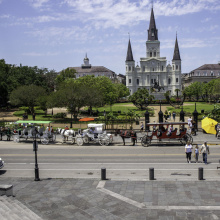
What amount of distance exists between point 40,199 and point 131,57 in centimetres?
11463

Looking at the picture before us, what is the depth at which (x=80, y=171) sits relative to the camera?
16875mm

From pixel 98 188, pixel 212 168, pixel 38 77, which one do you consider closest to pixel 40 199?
pixel 98 188

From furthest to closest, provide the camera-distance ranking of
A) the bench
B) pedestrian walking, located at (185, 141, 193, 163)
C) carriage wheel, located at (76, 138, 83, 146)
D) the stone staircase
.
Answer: carriage wheel, located at (76, 138, 83, 146)
pedestrian walking, located at (185, 141, 193, 163)
the bench
the stone staircase

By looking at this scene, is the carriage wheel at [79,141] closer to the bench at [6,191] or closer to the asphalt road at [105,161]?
the asphalt road at [105,161]

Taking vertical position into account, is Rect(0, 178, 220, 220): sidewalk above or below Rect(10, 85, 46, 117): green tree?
below

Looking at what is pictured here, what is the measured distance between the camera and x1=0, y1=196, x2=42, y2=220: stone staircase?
34.3ft

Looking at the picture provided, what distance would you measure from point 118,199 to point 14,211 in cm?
424

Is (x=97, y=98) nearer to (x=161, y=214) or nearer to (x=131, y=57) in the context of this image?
(x=161, y=214)

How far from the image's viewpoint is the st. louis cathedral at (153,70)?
12288 cm

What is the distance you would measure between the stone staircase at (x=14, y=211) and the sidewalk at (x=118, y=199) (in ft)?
0.90

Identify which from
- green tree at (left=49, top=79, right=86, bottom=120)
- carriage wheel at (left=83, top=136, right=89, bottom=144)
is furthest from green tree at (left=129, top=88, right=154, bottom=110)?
carriage wheel at (left=83, top=136, right=89, bottom=144)

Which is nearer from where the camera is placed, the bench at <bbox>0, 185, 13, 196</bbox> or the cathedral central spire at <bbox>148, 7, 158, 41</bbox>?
the bench at <bbox>0, 185, 13, 196</bbox>

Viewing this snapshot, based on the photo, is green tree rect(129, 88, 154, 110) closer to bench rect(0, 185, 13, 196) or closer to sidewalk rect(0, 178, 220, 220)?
sidewalk rect(0, 178, 220, 220)

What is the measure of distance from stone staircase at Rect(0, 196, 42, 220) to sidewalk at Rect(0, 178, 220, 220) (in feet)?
0.90
